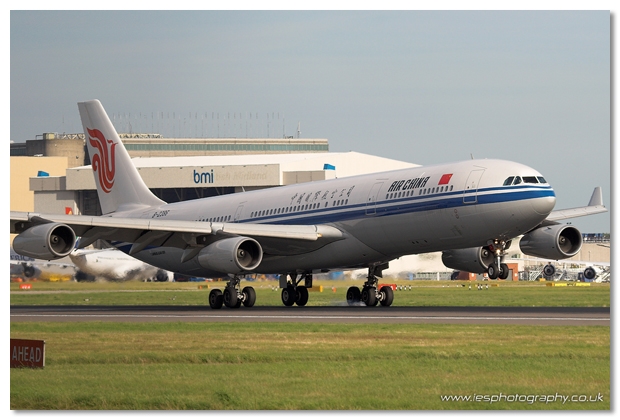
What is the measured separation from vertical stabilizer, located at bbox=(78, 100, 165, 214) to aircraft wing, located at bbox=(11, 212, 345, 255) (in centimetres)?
1029

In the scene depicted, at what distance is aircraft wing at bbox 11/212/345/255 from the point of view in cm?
4312

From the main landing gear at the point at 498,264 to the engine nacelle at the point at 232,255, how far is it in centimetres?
1031

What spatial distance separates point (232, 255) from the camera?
42156 mm

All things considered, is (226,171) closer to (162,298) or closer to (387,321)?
(162,298)

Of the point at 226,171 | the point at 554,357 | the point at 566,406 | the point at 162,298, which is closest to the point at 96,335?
the point at 554,357

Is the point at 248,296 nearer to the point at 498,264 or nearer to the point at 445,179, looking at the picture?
the point at 445,179

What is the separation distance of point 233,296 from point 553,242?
14.9 metres

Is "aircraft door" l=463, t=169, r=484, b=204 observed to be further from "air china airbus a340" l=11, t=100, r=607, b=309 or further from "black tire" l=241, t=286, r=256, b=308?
"black tire" l=241, t=286, r=256, b=308

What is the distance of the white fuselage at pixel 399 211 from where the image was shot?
40.0 meters

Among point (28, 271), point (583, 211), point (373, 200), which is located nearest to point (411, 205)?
point (373, 200)

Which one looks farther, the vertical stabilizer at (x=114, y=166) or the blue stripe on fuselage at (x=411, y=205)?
the vertical stabilizer at (x=114, y=166)

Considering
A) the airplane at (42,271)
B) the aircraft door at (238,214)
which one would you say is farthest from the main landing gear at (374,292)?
the airplane at (42,271)

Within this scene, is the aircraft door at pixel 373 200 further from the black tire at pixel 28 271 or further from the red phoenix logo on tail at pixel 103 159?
the black tire at pixel 28 271

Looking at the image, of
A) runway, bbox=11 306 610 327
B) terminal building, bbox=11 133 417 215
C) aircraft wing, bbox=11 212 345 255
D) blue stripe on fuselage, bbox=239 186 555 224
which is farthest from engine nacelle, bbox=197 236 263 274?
terminal building, bbox=11 133 417 215
